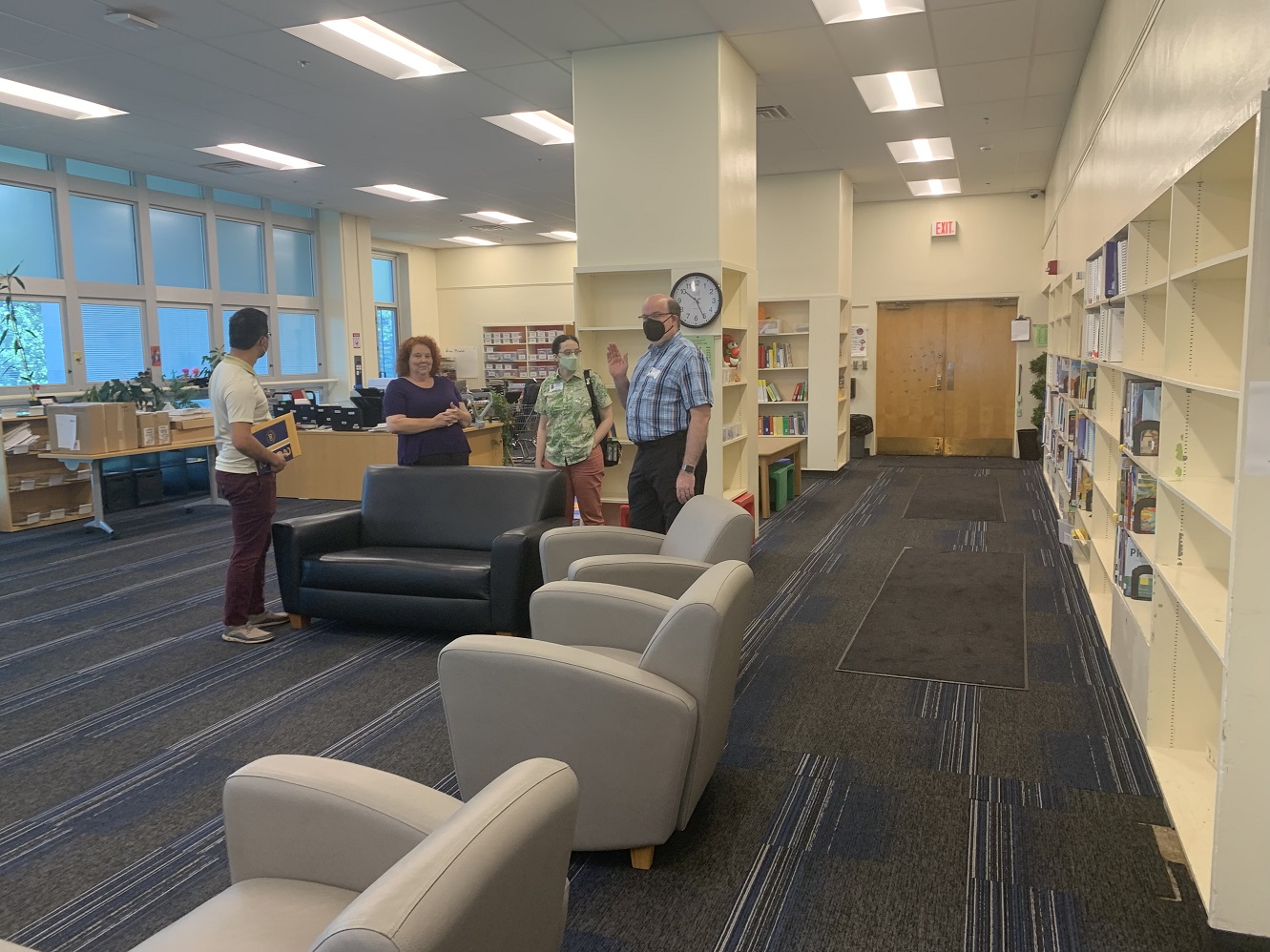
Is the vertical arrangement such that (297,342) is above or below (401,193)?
below

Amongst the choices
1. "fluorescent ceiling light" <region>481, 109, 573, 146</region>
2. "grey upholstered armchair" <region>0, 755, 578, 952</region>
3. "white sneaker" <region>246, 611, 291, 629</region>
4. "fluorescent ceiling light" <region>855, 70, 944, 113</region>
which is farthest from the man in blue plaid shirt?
"fluorescent ceiling light" <region>481, 109, 573, 146</region>

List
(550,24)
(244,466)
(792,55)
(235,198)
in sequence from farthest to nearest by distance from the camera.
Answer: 1. (235,198)
2. (792,55)
3. (550,24)
4. (244,466)

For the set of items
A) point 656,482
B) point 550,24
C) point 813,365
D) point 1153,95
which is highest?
point 550,24

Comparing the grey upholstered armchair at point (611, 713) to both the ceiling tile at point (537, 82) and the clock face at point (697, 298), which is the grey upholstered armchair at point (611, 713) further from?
Answer: the ceiling tile at point (537, 82)

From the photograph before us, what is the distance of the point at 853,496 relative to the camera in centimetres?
906

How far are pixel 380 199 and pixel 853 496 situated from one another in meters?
6.72

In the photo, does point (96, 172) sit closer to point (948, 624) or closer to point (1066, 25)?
point (1066, 25)

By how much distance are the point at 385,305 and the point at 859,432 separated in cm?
790

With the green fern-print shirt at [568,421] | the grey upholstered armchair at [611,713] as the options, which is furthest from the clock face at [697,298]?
the grey upholstered armchair at [611,713]

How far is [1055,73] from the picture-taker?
6809mm

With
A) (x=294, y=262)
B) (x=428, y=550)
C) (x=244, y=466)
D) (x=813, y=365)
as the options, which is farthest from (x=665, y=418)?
(x=294, y=262)

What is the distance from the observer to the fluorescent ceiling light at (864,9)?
5.46 m

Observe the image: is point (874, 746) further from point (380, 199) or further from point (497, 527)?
point (380, 199)

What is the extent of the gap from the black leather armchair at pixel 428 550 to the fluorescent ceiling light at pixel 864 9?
313 cm
